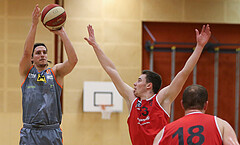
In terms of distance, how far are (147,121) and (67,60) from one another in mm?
1241

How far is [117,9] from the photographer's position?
8.23m

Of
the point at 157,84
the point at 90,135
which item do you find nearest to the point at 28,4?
the point at 90,135

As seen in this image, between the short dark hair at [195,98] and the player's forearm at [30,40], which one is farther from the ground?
the player's forearm at [30,40]

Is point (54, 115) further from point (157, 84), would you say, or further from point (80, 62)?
point (80, 62)

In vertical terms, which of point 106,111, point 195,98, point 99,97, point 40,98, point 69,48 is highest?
point 69,48

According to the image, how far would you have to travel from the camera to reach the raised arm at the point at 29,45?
13.6ft

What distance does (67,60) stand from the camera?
14.7ft

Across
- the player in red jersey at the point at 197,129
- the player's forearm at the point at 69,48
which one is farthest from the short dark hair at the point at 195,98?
the player's forearm at the point at 69,48

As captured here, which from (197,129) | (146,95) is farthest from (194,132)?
(146,95)

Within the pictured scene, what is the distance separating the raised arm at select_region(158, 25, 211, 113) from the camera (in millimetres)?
3855

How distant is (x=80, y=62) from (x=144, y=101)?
412 centimetres

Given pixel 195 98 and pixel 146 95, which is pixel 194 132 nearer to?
pixel 195 98

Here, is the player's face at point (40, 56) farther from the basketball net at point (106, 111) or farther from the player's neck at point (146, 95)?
the basketball net at point (106, 111)

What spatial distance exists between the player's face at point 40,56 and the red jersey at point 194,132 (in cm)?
216
